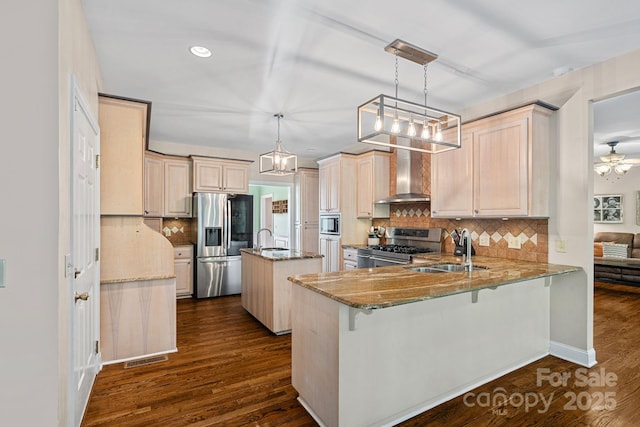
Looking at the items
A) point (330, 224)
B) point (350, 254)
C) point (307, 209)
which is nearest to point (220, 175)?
point (307, 209)

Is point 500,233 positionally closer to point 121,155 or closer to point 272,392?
point 272,392

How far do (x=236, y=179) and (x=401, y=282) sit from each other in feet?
13.3

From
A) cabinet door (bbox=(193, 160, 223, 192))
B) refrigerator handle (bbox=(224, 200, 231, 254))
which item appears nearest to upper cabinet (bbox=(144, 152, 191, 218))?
cabinet door (bbox=(193, 160, 223, 192))

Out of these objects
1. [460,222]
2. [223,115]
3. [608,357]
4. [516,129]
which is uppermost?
[223,115]

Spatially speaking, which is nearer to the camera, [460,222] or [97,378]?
[97,378]

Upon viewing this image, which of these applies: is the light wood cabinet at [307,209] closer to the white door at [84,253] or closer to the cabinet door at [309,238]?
the cabinet door at [309,238]

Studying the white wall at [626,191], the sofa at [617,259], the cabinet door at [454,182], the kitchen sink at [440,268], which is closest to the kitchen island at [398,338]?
the kitchen sink at [440,268]

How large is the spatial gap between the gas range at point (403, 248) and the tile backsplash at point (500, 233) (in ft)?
0.45

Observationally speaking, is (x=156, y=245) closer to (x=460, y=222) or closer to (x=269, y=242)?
(x=460, y=222)

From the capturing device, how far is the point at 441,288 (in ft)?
6.30

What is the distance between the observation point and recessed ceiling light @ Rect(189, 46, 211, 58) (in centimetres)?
247

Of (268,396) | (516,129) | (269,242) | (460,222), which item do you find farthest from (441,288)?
(269,242)

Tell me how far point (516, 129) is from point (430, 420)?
100 inches

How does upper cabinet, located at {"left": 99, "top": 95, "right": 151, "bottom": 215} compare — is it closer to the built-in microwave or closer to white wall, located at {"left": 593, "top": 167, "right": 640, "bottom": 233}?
the built-in microwave
